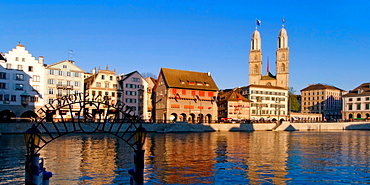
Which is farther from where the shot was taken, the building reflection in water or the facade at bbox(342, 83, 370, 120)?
the facade at bbox(342, 83, 370, 120)

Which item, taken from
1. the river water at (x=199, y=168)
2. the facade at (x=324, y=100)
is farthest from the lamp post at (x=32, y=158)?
the facade at (x=324, y=100)

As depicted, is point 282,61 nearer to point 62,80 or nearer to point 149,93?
point 149,93

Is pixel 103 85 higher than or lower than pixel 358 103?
higher

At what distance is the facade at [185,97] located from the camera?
92.8 m

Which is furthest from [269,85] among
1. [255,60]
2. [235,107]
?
[235,107]

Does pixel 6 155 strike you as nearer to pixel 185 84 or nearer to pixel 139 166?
pixel 139 166

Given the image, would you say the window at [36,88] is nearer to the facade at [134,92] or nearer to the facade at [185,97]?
the facade at [134,92]

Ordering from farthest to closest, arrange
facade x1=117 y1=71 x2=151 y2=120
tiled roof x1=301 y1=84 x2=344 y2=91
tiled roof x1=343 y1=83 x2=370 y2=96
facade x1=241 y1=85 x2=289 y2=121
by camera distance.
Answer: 1. tiled roof x1=301 y1=84 x2=344 y2=91
2. tiled roof x1=343 y1=83 x2=370 y2=96
3. facade x1=241 y1=85 x2=289 y2=121
4. facade x1=117 y1=71 x2=151 y2=120

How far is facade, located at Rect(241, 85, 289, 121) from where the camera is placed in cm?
11481

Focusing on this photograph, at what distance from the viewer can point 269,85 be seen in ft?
484

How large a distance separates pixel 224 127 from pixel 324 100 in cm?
9449

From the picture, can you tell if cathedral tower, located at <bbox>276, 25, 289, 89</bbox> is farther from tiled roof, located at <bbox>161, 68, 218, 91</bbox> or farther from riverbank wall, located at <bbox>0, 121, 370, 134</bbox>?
tiled roof, located at <bbox>161, 68, 218, 91</bbox>

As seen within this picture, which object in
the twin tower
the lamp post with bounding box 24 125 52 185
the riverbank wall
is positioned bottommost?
the riverbank wall

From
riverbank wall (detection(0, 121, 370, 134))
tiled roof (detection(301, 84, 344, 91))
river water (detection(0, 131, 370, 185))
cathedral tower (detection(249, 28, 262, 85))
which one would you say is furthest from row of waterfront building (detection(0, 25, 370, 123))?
tiled roof (detection(301, 84, 344, 91))
